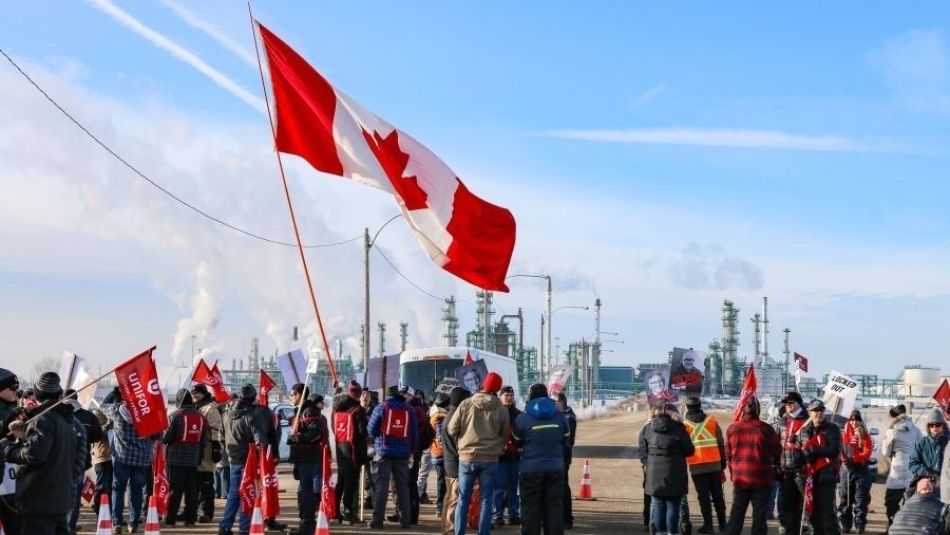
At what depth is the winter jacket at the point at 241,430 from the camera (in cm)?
1369

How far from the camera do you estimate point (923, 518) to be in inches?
352

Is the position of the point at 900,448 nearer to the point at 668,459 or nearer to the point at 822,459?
the point at 822,459

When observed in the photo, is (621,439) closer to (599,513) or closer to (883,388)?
(599,513)

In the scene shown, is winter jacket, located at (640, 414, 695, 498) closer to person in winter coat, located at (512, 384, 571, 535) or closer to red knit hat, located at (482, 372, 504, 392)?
person in winter coat, located at (512, 384, 571, 535)

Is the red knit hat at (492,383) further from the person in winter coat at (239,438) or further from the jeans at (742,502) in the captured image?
the jeans at (742,502)

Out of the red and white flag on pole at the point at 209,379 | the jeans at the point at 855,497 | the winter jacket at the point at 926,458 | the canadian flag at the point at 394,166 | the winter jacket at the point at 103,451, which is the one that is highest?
the canadian flag at the point at 394,166

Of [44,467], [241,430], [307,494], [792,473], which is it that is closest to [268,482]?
[307,494]

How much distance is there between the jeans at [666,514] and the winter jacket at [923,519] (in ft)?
13.6

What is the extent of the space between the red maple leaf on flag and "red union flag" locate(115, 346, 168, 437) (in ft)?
10.3

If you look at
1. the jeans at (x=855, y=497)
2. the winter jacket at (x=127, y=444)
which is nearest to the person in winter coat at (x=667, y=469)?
the jeans at (x=855, y=497)

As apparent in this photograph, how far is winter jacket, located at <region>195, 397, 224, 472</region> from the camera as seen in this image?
15961 mm

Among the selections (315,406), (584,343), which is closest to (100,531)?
(315,406)

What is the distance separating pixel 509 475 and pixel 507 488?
656 millimetres

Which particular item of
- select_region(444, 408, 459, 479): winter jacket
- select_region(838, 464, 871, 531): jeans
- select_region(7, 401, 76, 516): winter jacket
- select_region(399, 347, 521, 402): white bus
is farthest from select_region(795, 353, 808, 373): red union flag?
select_region(7, 401, 76, 516): winter jacket
